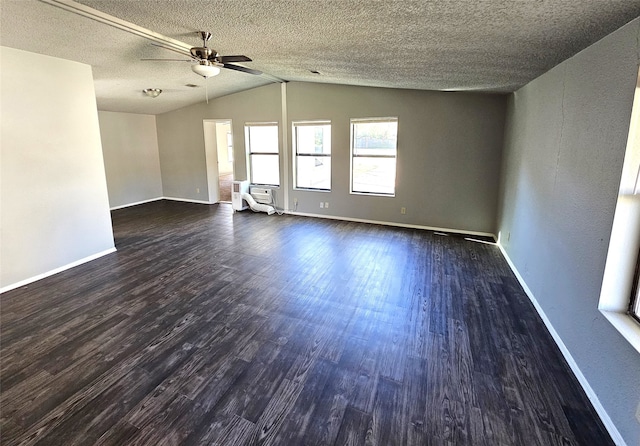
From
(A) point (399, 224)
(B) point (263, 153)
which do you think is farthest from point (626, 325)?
(B) point (263, 153)

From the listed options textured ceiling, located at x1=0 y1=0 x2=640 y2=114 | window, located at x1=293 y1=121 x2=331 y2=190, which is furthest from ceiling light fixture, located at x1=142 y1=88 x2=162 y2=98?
window, located at x1=293 y1=121 x2=331 y2=190

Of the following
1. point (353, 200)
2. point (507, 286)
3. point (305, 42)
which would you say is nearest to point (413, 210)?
point (353, 200)

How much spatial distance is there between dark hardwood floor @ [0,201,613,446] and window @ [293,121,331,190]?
9.23 feet

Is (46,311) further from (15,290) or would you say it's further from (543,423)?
(543,423)

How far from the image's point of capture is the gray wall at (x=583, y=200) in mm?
1823

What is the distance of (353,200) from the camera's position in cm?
652

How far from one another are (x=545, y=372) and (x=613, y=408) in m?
0.47

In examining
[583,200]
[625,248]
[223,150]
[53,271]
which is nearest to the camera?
[625,248]

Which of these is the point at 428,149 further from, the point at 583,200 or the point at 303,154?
the point at 583,200

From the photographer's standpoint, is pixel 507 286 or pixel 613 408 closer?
pixel 613 408

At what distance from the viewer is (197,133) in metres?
7.92

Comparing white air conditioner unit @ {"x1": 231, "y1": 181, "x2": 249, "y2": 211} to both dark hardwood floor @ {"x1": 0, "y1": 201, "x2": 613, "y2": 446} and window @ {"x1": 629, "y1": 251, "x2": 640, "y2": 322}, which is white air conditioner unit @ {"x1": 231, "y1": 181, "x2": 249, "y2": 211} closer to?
dark hardwood floor @ {"x1": 0, "y1": 201, "x2": 613, "y2": 446}

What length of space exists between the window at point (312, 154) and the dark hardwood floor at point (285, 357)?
111 inches

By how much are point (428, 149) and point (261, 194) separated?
12.3 feet
